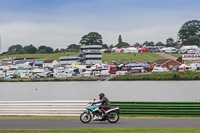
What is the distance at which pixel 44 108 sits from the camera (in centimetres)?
2286

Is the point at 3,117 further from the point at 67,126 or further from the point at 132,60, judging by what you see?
the point at 132,60

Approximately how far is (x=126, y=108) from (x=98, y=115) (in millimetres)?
4045

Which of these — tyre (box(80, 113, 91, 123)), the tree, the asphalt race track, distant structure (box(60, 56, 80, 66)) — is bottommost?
the asphalt race track

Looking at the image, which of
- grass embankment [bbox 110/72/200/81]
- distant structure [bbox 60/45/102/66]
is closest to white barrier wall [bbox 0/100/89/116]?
grass embankment [bbox 110/72/200/81]

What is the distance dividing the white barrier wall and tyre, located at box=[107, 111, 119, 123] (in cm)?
361

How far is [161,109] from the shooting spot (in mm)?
22312

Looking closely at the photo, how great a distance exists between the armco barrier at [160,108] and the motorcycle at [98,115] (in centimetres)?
351

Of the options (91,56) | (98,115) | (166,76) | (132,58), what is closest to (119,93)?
(166,76)

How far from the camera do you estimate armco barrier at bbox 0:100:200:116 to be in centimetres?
2208

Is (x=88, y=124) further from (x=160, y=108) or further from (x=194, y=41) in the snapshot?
(x=194, y=41)

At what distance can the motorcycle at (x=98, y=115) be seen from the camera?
18812mm

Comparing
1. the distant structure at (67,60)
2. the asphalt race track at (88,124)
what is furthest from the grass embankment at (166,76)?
the asphalt race track at (88,124)

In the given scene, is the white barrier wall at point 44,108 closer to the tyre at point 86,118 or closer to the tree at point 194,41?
the tyre at point 86,118

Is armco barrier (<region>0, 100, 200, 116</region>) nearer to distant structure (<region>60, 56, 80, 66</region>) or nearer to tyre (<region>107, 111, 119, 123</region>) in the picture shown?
tyre (<region>107, 111, 119, 123</region>)
